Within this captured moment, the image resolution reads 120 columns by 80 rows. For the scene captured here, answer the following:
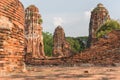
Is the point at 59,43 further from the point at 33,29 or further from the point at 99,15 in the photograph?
the point at 99,15

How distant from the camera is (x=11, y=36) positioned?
7094mm

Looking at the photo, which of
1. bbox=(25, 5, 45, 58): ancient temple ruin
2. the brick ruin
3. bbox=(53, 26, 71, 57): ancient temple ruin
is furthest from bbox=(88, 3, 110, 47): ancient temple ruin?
the brick ruin

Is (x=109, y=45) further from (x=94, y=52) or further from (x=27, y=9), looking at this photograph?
(x=27, y=9)

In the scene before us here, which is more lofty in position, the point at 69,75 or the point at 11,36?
the point at 11,36

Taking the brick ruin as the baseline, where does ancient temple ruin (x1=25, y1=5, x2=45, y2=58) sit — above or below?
above

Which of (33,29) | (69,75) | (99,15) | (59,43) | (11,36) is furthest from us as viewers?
(59,43)

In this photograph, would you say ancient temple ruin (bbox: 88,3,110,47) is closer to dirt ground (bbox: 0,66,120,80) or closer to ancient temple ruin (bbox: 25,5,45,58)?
ancient temple ruin (bbox: 25,5,45,58)

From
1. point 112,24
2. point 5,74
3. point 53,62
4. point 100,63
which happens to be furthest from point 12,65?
point 112,24

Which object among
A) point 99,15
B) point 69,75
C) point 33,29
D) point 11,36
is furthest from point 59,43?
point 69,75

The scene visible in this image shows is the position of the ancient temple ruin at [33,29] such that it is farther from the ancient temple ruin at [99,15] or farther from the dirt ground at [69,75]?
the dirt ground at [69,75]

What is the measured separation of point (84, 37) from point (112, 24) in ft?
87.4

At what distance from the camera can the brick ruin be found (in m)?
6.57

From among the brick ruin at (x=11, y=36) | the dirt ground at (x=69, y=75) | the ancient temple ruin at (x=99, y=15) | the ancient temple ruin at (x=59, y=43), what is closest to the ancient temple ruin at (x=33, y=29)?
the ancient temple ruin at (x=59, y=43)

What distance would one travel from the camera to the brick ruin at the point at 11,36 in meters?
6.57
